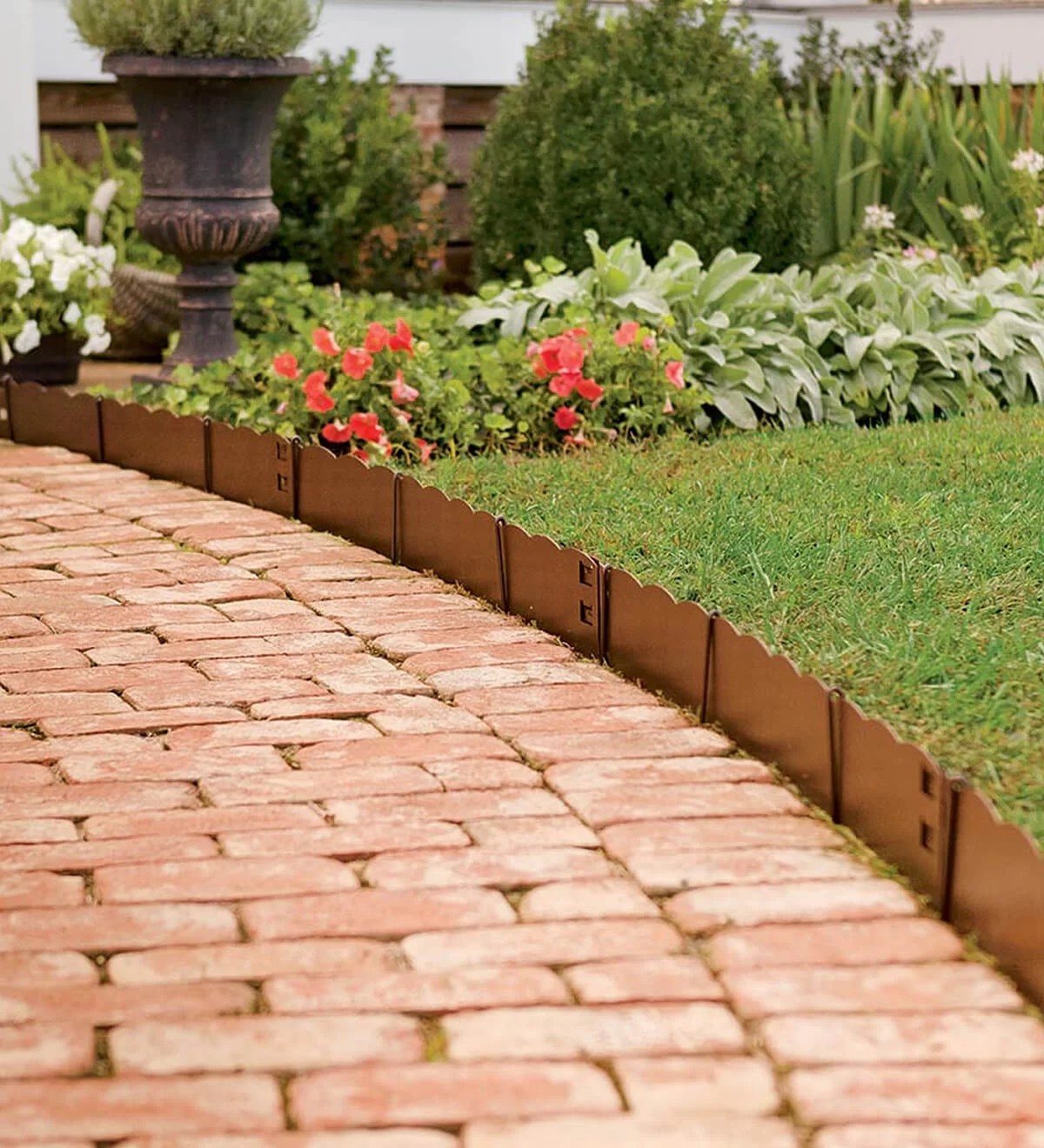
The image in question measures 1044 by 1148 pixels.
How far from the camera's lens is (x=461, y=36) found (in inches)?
381

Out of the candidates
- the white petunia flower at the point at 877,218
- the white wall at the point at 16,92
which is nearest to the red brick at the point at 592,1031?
the white petunia flower at the point at 877,218

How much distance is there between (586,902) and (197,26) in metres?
4.44

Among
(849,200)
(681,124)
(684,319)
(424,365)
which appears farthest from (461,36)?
(424,365)

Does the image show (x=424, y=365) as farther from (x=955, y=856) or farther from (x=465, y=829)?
(x=955, y=856)

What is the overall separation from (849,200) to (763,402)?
2705mm

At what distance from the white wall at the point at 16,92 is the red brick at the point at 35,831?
558 centimetres

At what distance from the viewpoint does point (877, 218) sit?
8.11 m

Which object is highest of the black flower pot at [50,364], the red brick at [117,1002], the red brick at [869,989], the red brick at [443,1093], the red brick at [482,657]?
the black flower pot at [50,364]

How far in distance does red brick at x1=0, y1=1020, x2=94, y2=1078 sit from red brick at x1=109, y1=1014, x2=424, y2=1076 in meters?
0.04

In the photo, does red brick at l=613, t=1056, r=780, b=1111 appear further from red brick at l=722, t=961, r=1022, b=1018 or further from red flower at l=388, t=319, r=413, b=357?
red flower at l=388, t=319, r=413, b=357

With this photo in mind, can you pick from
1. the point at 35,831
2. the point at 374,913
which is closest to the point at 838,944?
the point at 374,913

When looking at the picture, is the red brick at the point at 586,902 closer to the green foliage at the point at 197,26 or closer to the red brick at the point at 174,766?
the red brick at the point at 174,766

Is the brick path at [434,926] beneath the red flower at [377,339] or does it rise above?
beneath

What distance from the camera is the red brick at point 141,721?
350 centimetres
